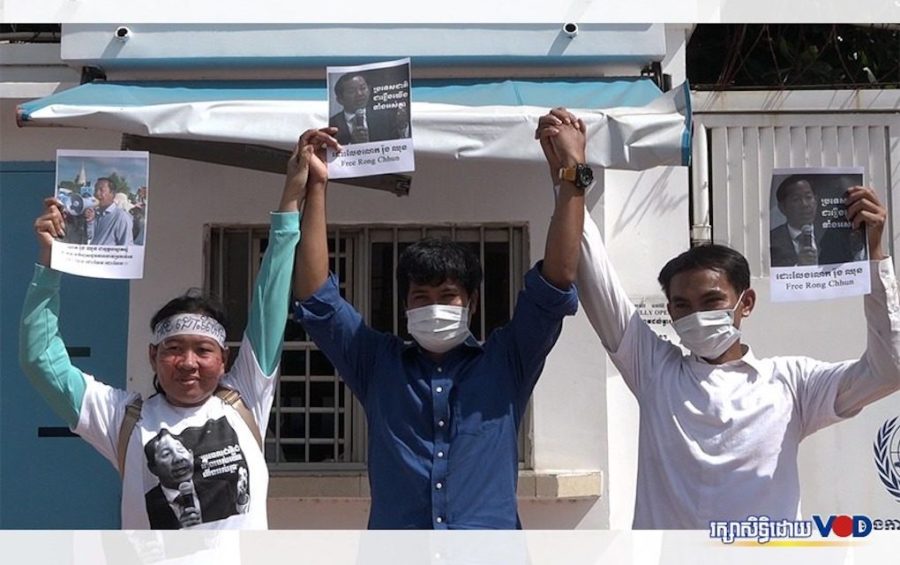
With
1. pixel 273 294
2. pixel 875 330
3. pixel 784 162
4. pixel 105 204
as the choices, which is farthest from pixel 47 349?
pixel 784 162

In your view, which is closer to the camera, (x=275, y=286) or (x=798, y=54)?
(x=275, y=286)

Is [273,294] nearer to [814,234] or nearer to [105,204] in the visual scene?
[105,204]

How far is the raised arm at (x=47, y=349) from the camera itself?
3.01 m

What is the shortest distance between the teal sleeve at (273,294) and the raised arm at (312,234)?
0.03m

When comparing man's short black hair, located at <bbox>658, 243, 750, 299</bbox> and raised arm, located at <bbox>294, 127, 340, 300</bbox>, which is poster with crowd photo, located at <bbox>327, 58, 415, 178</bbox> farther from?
man's short black hair, located at <bbox>658, 243, 750, 299</bbox>

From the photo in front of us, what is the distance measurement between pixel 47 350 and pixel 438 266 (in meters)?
1.09

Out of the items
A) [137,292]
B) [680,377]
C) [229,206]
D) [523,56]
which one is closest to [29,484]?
[137,292]

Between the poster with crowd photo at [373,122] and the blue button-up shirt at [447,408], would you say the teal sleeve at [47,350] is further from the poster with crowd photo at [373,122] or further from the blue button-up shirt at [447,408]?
the poster with crowd photo at [373,122]

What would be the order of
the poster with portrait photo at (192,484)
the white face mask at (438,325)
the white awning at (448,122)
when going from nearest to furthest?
1. the poster with portrait photo at (192,484)
2. the white face mask at (438,325)
3. the white awning at (448,122)

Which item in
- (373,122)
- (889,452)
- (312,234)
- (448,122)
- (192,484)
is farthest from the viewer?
(889,452)

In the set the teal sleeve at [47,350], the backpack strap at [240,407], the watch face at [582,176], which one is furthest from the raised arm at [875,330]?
the teal sleeve at [47,350]

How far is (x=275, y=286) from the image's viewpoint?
10.1 feet

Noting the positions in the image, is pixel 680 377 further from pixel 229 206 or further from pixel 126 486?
pixel 229 206

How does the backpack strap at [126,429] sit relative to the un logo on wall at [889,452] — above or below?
above
